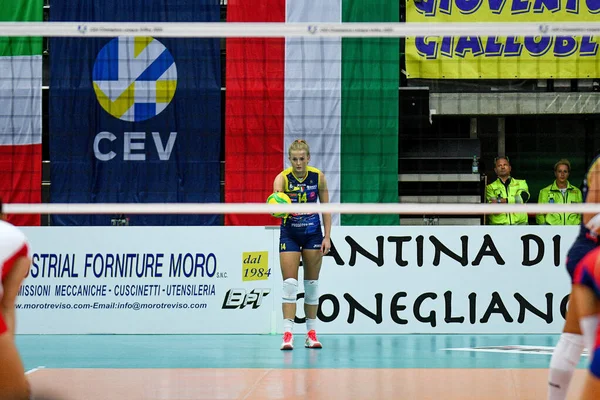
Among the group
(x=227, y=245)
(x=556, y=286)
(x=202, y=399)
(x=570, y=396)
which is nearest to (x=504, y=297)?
(x=556, y=286)

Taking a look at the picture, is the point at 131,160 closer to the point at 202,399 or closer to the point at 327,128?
the point at 327,128

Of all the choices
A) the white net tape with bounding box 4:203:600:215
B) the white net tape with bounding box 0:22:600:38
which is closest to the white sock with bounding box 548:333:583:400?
the white net tape with bounding box 4:203:600:215

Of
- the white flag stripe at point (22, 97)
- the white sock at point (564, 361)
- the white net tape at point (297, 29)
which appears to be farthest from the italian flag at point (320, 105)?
the white sock at point (564, 361)

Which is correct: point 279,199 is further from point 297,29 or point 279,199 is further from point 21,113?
point 21,113

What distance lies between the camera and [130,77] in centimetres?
1211

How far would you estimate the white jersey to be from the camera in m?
3.91

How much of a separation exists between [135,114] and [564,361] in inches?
341

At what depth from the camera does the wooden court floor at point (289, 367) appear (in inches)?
250

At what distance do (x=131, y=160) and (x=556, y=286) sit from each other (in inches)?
217

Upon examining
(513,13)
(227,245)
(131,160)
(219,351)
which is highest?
(513,13)

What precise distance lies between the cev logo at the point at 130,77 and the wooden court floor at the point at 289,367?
3590 millimetres

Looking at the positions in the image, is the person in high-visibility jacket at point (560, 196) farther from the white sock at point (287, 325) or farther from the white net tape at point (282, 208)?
the white net tape at point (282, 208)

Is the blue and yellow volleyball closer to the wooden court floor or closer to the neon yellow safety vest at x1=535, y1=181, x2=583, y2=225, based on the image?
the wooden court floor

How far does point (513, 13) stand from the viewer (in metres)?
12.6
